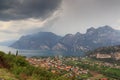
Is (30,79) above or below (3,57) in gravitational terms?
below

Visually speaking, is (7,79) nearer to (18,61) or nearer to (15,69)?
(15,69)

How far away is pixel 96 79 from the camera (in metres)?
143

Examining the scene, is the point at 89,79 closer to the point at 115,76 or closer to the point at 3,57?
the point at 115,76

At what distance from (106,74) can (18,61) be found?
148m

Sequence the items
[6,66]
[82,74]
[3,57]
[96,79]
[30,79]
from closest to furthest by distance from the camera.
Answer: [30,79] → [6,66] → [3,57] → [96,79] → [82,74]

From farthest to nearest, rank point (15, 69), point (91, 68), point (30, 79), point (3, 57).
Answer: point (91, 68)
point (3, 57)
point (15, 69)
point (30, 79)

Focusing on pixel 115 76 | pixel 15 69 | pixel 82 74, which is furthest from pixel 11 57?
pixel 115 76

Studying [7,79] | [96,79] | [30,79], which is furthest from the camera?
[96,79]

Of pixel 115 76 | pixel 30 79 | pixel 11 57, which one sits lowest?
pixel 115 76

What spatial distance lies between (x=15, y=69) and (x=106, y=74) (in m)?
154

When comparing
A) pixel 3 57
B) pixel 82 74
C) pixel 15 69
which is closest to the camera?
pixel 15 69

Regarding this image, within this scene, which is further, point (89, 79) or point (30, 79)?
point (89, 79)

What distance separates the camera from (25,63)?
1155 inches

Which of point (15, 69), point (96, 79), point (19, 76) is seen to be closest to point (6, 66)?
point (15, 69)
